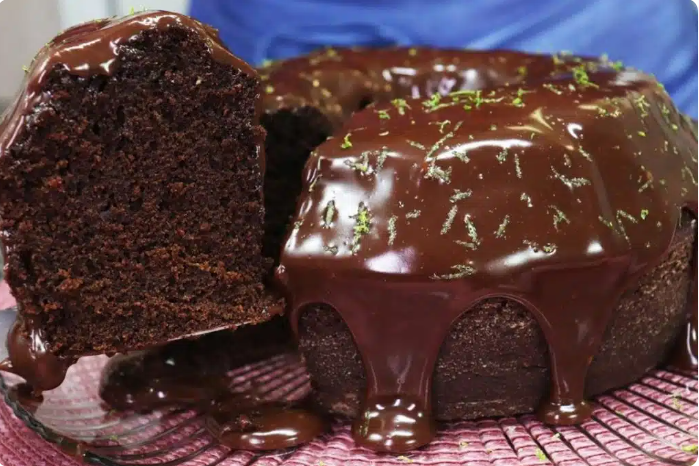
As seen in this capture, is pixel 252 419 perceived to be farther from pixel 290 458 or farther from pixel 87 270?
pixel 87 270

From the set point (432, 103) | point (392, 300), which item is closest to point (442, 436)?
point (392, 300)

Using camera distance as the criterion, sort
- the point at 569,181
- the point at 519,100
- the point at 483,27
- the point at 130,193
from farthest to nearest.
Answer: the point at 483,27
the point at 519,100
the point at 569,181
the point at 130,193

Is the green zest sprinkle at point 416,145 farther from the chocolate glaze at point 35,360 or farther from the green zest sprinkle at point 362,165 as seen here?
the chocolate glaze at point 35,360

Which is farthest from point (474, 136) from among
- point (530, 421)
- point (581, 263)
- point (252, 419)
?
point (252, 419)

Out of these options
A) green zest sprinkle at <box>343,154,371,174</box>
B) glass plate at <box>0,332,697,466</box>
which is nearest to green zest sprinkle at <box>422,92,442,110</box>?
green zest sprinkle at <box>343,154,371,174</box>

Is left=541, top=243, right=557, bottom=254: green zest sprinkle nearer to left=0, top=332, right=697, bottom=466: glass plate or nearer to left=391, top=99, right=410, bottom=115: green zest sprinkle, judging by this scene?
left=0, top=332, right=697, bottom=466: glass plate

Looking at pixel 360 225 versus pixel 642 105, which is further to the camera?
pixel 642 105

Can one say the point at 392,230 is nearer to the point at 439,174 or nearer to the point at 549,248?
the point at 439,174
